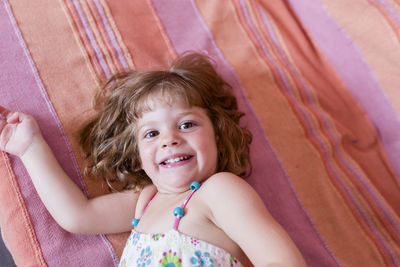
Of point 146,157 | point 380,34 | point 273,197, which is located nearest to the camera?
point 146,157

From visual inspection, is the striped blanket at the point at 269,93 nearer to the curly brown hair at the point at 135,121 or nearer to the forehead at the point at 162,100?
the curly brown hair at the point at 135,121

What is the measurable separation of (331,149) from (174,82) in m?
0.54

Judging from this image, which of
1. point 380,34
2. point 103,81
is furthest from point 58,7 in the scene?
point 380,34

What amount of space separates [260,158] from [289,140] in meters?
0.11

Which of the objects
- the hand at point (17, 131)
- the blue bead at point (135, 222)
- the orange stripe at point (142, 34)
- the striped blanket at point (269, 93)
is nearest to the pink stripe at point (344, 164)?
the striped blanket at point (269, 93)

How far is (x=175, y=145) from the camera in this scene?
3.45ft

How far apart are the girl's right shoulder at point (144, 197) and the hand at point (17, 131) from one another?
302 mm

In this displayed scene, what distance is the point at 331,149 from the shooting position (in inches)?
54.2

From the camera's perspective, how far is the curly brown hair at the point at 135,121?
1141mm

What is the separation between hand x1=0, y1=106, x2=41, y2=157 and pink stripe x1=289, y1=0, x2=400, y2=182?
3.04ft

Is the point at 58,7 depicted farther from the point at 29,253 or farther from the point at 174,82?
the point at 29,253

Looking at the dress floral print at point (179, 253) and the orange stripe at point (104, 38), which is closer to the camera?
the dress floral print at point (179, 253)

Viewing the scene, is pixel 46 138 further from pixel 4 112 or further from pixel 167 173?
pixel 167 173

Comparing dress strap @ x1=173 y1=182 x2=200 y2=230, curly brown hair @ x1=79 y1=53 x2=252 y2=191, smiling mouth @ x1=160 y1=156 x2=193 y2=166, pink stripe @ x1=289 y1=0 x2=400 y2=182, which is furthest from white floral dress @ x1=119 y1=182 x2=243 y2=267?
pink stripe @ x1=289 y1=0 x2=400 y2=182
